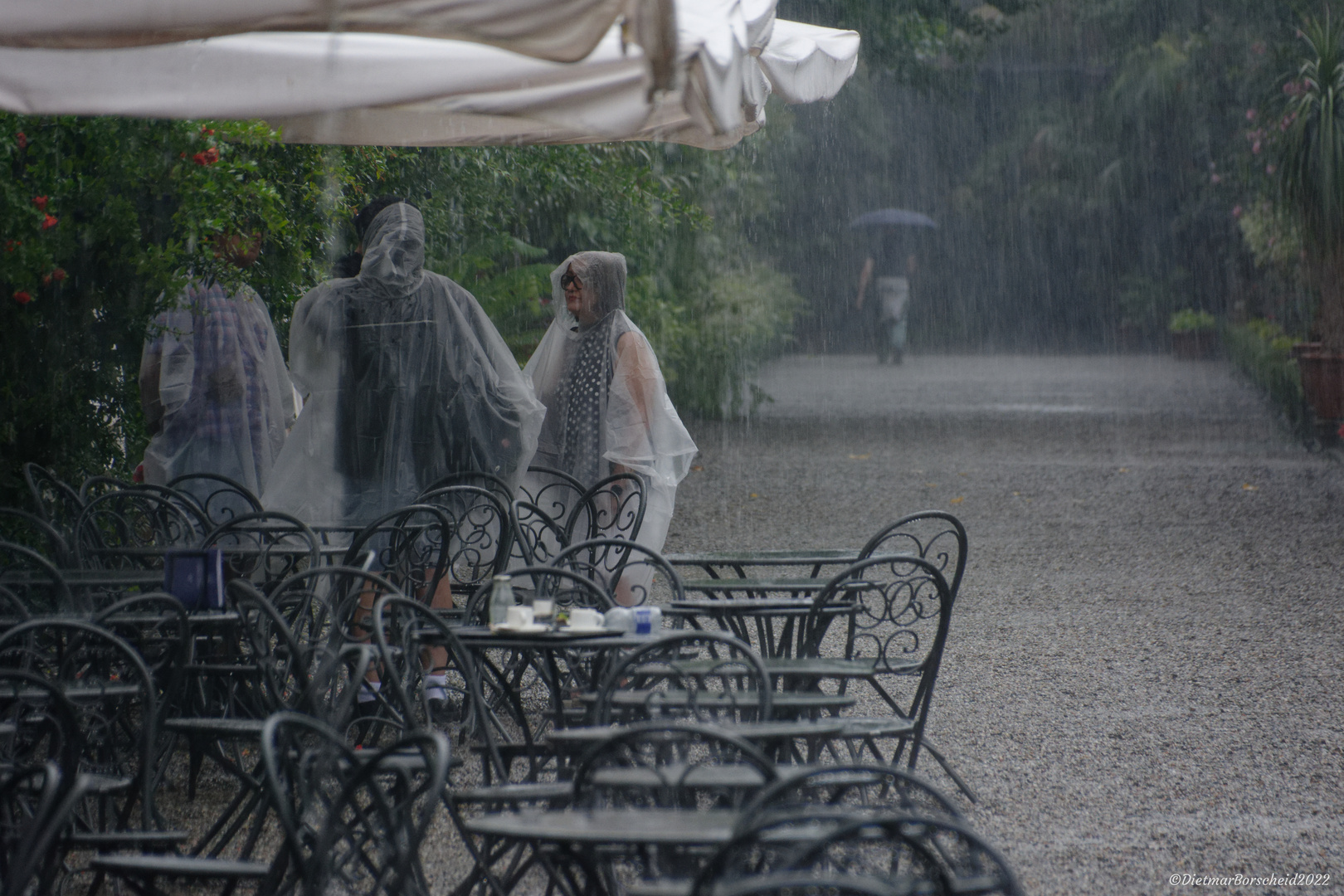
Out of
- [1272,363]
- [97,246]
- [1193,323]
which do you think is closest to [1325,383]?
[1272,363]

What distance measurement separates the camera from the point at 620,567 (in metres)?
4.45

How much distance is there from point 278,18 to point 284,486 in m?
2.48

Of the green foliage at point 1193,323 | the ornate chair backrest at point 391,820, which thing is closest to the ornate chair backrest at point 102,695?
the ornate chair backrest at point 391,820

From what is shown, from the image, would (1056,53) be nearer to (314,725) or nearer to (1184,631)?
(1184,631)

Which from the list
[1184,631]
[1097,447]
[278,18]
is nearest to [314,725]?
[278,18]

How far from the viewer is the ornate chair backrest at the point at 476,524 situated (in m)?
4.79

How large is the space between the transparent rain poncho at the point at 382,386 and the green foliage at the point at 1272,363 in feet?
34.8

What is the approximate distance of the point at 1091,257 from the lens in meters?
36.4

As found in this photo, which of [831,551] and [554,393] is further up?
[554,393]

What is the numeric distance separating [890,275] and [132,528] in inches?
1105

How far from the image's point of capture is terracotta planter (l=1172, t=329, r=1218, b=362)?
28547mm

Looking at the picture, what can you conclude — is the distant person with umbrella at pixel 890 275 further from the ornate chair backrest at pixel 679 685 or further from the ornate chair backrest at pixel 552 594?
the ornate chair backrest at pixel 679 685

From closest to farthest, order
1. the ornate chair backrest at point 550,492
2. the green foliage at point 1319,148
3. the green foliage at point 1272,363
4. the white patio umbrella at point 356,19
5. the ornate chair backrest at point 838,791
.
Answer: the ornate chair backrest at point 838,791 → the white patio umbrella at point 356,19 → the ornate chair backrest at point 550,492 → the green foliage at point 1319,148 → the green foliage at point 1272,363

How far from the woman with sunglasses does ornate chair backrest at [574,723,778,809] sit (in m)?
2.67
